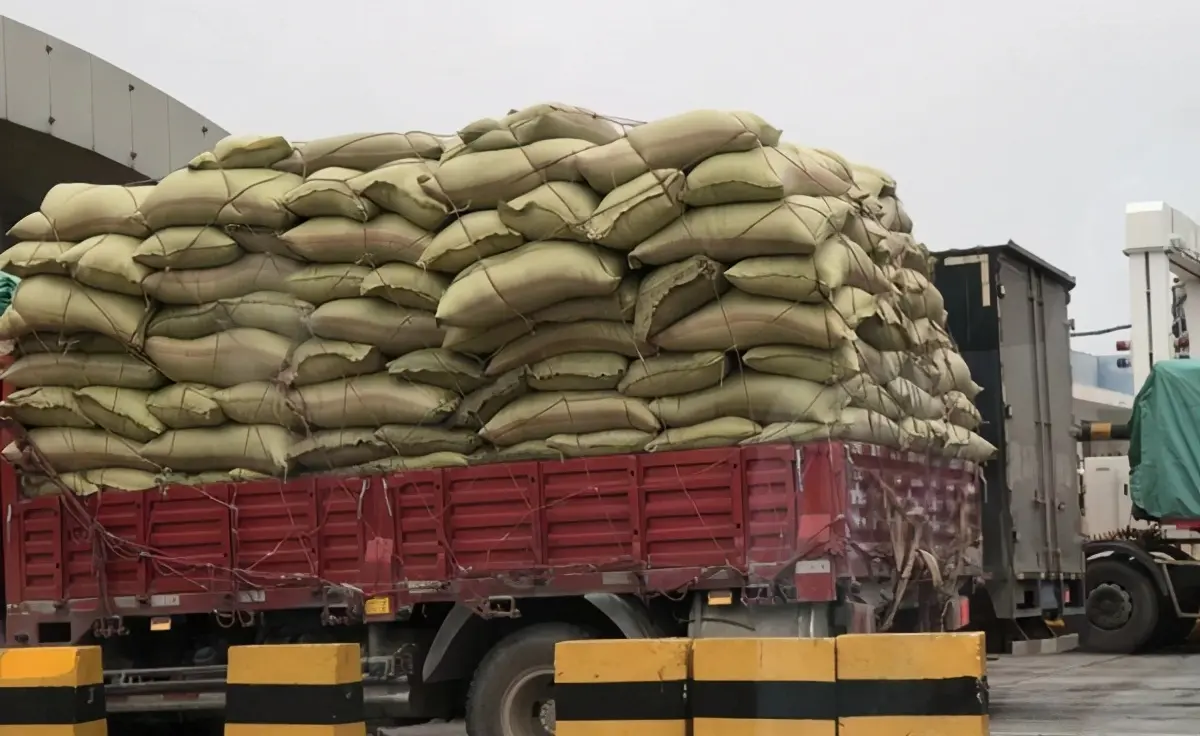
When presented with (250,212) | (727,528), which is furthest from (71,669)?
(727,528)

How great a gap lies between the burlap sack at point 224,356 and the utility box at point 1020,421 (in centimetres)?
507

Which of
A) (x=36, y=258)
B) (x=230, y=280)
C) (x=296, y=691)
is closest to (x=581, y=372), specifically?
(x=296, y=691)

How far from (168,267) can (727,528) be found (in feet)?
12.1

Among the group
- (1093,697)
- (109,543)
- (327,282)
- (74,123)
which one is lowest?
(1093,697)

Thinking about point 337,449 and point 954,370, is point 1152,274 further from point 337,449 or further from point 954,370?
point 337,449

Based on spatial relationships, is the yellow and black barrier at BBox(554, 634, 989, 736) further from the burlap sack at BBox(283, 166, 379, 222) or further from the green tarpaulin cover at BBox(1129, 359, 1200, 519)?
the green tarpaulin cover at BBox(1129, 359, 1200, 519)

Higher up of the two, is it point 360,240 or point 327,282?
point 360,240

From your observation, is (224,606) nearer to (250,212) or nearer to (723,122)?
(250,212)

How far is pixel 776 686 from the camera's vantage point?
6.41m

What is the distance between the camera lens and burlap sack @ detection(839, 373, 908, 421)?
25.9 feet

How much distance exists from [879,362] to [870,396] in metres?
0.34

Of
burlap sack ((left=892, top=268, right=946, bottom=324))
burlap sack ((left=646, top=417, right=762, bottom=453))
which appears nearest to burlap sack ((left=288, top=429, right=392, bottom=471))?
burlap sack ((left=646, top=417, right=762, bottom=453))

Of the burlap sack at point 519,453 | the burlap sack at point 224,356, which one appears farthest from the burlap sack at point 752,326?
the burlap sack at point 224,356

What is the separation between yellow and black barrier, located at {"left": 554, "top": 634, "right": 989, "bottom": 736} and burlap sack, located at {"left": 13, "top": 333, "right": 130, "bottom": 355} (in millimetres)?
3912
